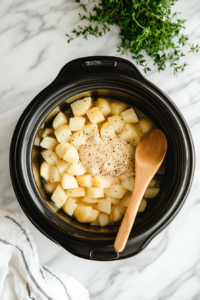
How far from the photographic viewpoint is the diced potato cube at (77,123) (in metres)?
1.21

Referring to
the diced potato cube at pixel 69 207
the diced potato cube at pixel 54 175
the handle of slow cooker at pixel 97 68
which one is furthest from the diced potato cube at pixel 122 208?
the handle of slow cooker at pixel 97 68

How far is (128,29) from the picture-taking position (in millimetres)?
1283

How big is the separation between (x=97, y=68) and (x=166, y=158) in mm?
511

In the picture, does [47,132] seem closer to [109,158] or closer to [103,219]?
[109,158]

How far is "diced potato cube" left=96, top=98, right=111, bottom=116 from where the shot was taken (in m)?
1.23

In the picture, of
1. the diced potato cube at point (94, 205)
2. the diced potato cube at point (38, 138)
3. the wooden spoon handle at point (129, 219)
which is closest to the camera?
the wooden spoon handle at point (129, 219)

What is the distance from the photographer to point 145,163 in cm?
114

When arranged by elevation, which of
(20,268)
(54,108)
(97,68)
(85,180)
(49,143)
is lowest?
(20,268)

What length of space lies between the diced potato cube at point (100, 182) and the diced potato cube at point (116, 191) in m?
0.02

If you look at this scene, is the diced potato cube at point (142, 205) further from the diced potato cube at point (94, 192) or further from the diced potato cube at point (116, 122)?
the diced potato cube at point (116, 122)

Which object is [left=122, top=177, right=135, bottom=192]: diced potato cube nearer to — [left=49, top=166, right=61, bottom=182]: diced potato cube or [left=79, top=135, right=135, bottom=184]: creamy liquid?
[left=79, top=135, right=135, bottom=184]: creamy liquid

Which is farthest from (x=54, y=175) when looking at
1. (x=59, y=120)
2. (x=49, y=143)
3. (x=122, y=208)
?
(x=122, y=208)

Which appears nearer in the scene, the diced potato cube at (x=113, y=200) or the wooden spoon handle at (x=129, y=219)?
the wooden spoon handle at (x=129, y=219)

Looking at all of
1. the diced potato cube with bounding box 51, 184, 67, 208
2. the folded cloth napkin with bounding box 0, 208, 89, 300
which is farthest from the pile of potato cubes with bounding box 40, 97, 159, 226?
the folded cloth napkin with bounding box 0, 208, 89, 300
